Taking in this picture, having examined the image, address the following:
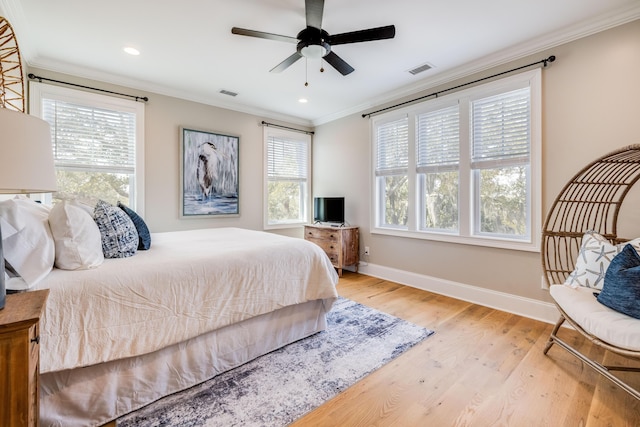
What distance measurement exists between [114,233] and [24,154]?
1047 mm

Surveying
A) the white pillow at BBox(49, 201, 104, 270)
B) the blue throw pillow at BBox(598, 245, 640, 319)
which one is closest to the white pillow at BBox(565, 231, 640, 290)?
the blue throw pillow at BBox(598, 245, 640, 319)

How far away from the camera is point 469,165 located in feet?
10.5

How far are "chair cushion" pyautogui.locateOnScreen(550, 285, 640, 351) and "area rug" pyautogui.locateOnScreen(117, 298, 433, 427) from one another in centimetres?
103

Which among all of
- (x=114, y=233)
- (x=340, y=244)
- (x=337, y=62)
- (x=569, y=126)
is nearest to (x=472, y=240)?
(x=569, y=126)

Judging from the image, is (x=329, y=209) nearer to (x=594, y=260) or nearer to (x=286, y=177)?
(x=286, y=177)

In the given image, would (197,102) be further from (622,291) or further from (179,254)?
(622,291)

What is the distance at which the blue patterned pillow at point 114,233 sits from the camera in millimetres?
1797

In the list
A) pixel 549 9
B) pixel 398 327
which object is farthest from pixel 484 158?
pixel 398 327

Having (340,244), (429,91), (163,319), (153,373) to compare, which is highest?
(429,91)

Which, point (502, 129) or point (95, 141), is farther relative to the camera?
point (95, 141)

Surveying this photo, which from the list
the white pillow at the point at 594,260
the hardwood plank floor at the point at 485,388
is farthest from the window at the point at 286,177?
the white pillow at the point at 594,260

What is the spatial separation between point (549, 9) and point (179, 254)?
338 centimetres

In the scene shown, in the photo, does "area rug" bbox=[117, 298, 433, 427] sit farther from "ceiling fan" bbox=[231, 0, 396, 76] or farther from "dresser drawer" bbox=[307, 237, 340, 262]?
"ceiling fan" bbox=[231, 0, 396, 76]

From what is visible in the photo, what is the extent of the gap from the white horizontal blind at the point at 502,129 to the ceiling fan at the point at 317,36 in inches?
62.3
